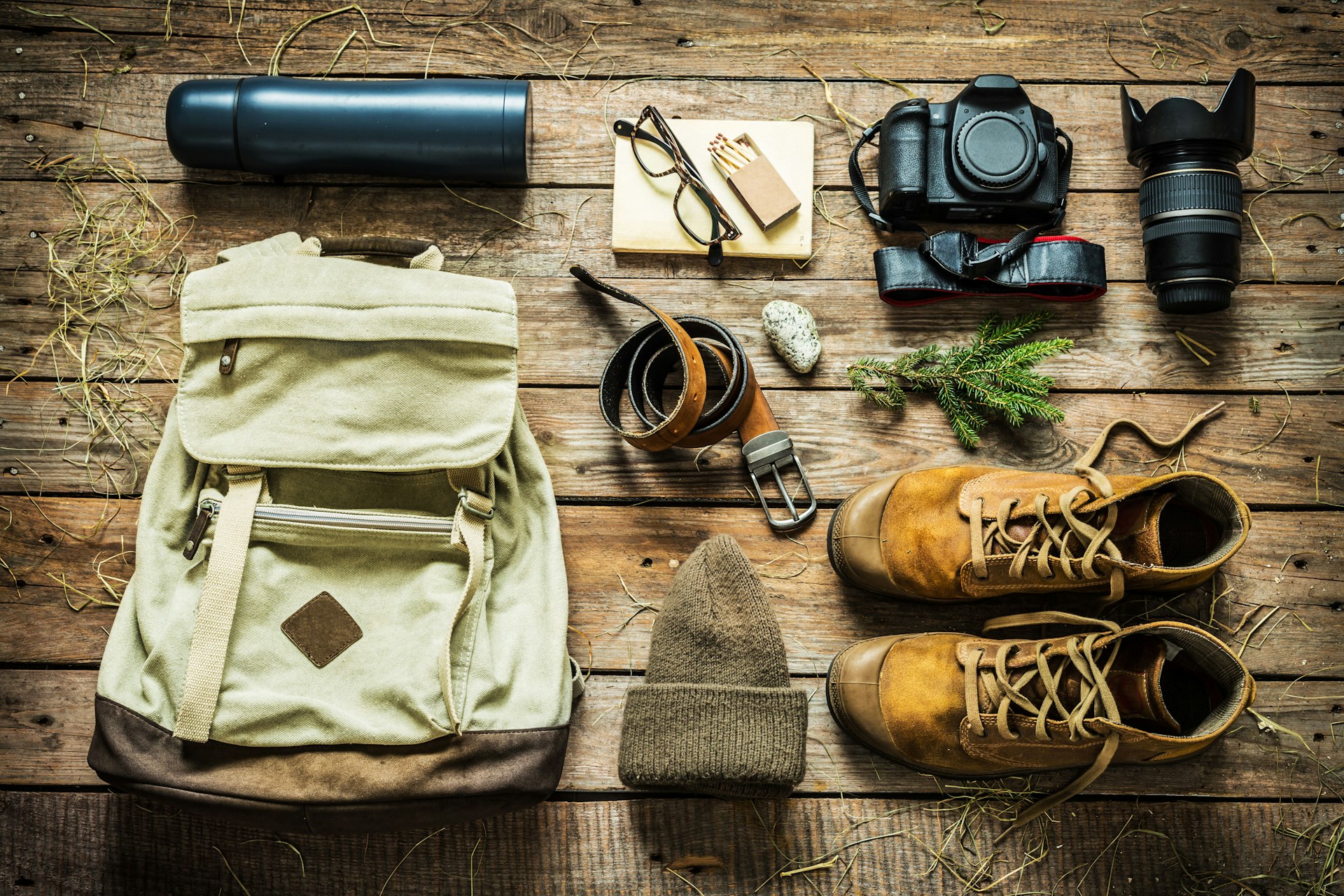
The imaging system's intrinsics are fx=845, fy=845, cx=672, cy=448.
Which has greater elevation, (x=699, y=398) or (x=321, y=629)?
(x=699, y=398)

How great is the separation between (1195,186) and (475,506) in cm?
123

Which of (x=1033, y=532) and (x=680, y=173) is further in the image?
(x=680, y=173)

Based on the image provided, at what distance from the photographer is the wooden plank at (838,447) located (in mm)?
1444

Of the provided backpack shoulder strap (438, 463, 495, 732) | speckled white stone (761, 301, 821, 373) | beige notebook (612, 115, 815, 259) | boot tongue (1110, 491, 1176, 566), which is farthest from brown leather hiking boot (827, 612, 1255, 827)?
beige notebook (612, 115, 815, 259)

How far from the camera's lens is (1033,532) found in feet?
4.24

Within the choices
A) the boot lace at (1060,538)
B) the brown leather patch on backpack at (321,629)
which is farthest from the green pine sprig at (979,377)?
the brown leather patch on backpack at (321,629)

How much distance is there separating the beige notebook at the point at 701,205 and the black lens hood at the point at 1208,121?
528 mm

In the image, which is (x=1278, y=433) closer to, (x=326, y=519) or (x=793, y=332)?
(x=793, y=332)

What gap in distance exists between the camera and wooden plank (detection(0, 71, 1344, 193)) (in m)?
1.49

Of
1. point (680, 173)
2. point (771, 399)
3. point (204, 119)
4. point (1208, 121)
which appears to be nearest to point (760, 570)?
point (771, 399)

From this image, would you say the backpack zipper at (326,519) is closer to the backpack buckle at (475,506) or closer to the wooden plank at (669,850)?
the backpack buckle at (475,506)

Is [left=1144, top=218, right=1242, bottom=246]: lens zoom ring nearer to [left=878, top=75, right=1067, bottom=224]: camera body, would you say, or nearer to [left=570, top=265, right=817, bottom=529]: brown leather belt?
[left=878, top=75, right=1067, bottom=224]: camera body

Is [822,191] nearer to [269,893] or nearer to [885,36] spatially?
[885,36]

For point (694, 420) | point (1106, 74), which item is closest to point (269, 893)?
point (694, 420)
